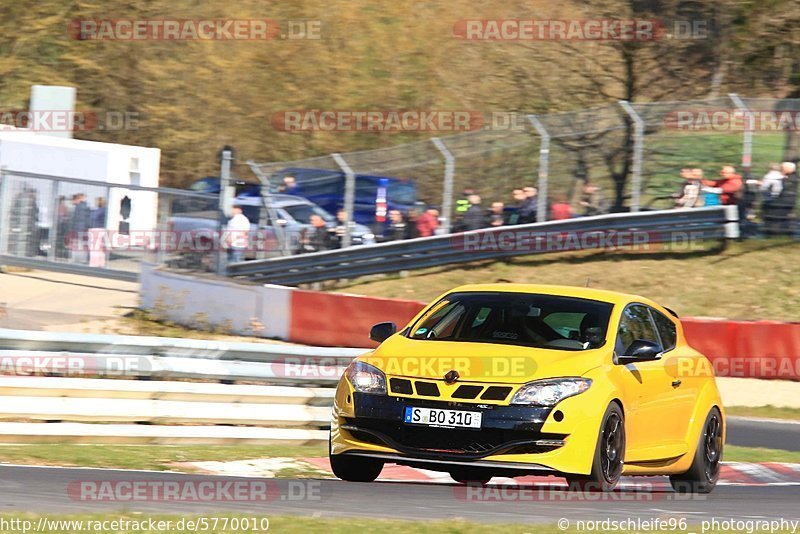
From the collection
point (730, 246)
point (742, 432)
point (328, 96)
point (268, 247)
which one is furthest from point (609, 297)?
point (328, 96)

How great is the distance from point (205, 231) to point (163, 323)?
1.80m

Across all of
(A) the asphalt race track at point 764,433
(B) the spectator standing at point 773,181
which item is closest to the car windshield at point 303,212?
(B) the spectator standing at point 773,181

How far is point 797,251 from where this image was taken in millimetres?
24625

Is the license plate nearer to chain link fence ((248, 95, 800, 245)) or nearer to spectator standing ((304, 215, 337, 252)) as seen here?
chain link fence ((248, 95, 800, 245))

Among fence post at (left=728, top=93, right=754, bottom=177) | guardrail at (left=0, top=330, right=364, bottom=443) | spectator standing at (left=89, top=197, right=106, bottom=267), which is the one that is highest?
fence post at (left=728, top=93, right=754, bottom=177)

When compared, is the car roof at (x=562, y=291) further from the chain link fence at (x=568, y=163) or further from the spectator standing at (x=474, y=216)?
the spectator standing at (x=474, y=216)

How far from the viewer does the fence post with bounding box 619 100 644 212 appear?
23891mm

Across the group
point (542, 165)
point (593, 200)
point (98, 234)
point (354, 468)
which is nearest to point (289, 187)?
point (98, 234)

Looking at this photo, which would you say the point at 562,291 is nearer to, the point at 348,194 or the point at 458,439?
the point at 458,439

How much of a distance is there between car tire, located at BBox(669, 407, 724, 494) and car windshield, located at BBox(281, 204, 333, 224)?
49.3ft

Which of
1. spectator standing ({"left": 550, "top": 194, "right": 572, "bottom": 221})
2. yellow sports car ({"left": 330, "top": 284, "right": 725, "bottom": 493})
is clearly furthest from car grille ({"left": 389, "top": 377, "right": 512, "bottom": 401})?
spectator standing ({"left": 550, "top": 194, "right": 572, "bottom": 221})

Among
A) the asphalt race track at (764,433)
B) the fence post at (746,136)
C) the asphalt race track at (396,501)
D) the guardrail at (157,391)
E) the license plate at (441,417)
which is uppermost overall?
the fence post at (746,136)

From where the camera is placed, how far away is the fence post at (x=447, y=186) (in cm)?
2455

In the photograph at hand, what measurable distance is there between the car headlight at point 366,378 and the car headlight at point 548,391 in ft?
2.77
